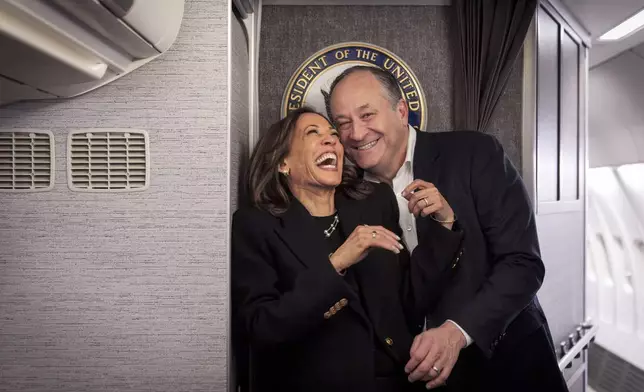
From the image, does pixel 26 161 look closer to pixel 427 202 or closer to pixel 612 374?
pixel 427 202

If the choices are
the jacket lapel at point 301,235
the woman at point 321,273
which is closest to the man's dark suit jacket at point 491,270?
the woman at point 321,273

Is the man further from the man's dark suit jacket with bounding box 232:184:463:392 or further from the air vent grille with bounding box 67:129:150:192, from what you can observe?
the air vent grille with bounding box 67:129:150:192

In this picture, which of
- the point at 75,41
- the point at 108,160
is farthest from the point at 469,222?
the point at 75,41

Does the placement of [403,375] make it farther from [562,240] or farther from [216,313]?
[562,240]

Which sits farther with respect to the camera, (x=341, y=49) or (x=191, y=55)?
(x=341, y=49)

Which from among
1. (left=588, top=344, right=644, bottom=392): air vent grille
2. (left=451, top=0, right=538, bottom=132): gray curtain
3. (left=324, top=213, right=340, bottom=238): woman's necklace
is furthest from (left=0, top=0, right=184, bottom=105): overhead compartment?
(left=588, top=344, right=644, bottom=392): air vent grille

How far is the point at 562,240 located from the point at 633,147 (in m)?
1.89

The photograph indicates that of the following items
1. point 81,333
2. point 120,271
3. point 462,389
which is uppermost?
point 120,271

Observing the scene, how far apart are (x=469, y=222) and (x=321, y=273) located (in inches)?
24.9

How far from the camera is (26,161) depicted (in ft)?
6.20

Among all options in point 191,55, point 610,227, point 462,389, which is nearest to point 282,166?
point 191,55

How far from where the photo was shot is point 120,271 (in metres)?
1.90

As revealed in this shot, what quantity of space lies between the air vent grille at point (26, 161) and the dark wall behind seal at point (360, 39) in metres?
0.85

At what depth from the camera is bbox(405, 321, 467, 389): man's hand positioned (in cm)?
192
